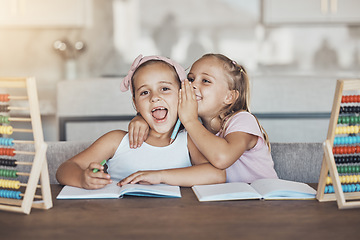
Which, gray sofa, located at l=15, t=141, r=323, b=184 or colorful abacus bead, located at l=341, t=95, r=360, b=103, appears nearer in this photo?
colorful abacus bead, located at l=341, t=95, r=360, b=103

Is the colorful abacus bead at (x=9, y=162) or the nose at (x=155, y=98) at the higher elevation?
the nose at (x=155, y=98)

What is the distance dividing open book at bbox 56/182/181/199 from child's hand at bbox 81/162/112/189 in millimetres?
16

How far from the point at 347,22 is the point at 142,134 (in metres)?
4.07

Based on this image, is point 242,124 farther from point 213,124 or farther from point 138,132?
point 138,132

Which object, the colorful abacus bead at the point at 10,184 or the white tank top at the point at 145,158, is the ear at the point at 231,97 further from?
the colorful abacus bead at the point at 10,184

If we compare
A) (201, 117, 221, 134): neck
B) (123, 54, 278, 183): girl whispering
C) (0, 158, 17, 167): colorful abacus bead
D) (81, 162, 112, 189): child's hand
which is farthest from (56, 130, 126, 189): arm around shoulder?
(201, 117, 221, 134): neck

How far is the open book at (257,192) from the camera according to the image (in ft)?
4.14

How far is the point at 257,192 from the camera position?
1.31 meters

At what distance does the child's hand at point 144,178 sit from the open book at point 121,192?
5 cm

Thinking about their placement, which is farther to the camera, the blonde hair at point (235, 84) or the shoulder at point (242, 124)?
the blonde hair at point (235, 84)

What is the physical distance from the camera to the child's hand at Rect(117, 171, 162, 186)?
1410mm

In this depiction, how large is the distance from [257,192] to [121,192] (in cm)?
39

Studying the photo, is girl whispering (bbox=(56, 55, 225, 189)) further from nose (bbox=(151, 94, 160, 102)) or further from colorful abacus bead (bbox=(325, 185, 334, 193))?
colorful abacus bead (bbox=(325, 185, 334, 193))

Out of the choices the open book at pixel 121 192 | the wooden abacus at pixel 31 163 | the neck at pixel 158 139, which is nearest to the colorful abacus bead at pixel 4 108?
the wooden abacus at pixel 31 163
